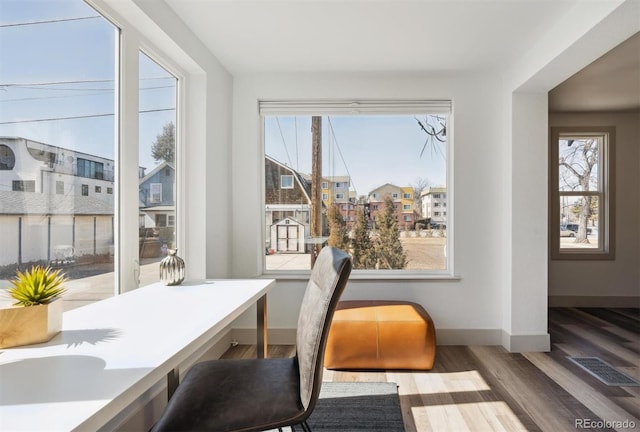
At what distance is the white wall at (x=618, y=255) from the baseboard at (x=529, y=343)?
1715mm

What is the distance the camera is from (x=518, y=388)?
2.25 metres

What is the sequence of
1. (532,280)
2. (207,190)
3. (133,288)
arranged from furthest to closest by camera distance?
(532,280)
(207,190)
(133,288)

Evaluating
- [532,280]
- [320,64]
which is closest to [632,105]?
[532,280]

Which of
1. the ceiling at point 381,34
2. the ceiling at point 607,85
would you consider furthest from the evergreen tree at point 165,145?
the ceiling at point 607,85

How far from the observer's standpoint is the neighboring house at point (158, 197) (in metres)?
2.11

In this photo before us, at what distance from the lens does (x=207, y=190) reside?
2.62 meters

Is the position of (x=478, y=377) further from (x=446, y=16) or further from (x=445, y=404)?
(x=446, y=16)

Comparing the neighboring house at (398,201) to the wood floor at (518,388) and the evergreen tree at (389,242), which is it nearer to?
the evergreen tree at (389,242)

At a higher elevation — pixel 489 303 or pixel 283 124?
pixel 283 124

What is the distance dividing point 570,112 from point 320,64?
132 inches

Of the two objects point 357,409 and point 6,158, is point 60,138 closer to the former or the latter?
point 6,158

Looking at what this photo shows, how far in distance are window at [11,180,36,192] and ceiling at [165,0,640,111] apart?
134 cm

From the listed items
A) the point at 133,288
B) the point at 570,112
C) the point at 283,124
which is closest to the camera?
the point at 133,288

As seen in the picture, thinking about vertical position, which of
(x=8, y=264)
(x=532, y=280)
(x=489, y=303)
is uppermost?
(x=8, y=264)
